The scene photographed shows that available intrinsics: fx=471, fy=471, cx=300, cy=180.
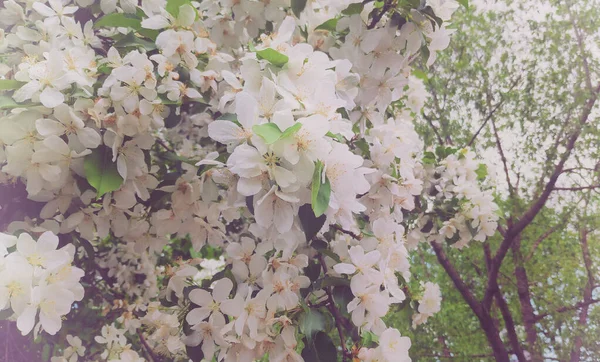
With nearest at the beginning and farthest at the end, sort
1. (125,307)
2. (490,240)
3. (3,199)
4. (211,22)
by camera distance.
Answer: (3,199)
(211,22)
(125,307)
(490,240)

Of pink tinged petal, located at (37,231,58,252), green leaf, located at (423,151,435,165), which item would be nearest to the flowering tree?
pink tinged petal, located at (37,231,58,252)

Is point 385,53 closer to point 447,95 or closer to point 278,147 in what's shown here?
point 278,147

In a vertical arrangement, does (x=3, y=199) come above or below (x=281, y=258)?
below

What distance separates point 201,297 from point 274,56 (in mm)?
397

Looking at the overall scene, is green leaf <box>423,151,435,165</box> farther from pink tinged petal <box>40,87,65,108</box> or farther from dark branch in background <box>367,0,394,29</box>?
pink tinged petal <box>40,87,65,108</box>

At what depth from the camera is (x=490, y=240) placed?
2.18m

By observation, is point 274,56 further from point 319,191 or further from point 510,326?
point 510,326

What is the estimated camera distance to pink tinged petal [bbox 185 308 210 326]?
76 centimetres

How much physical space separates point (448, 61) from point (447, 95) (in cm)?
16

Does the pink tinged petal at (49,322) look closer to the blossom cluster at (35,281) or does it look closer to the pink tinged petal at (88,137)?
the blossom cluster at (35,281)

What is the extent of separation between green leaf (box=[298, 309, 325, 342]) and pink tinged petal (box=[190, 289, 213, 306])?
0.53ft

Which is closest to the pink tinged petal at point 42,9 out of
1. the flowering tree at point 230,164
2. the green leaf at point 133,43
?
the flowering tree at point 230,164

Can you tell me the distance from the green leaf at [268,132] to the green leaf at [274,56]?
5.7 inches

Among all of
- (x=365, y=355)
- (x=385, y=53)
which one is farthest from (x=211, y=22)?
(x=365, y=355)
